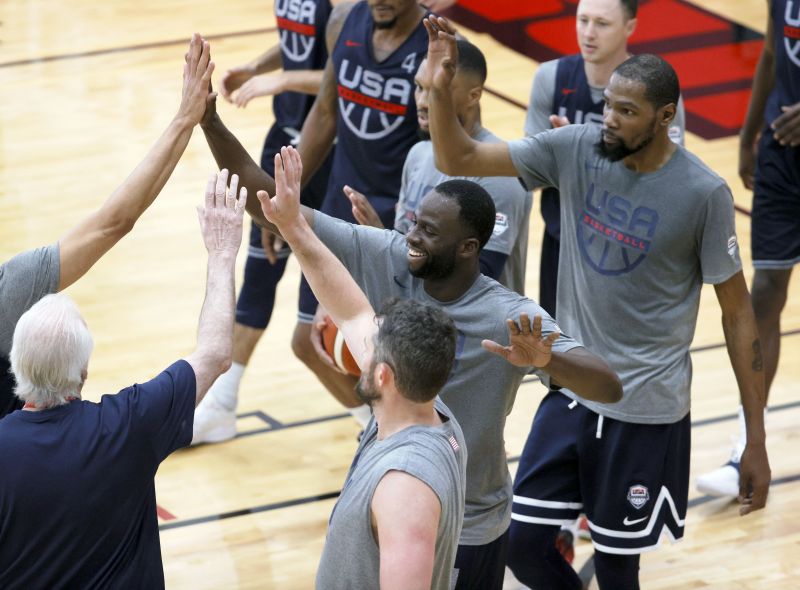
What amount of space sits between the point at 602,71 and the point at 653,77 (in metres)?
1.11

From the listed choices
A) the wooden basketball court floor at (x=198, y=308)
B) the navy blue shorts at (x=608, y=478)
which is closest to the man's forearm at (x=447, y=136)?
the navy blue shorts at (x=608, y=478)

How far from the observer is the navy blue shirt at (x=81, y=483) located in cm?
343

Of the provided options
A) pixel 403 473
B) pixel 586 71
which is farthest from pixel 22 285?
pixel 586 71

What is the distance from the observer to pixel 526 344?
375cm

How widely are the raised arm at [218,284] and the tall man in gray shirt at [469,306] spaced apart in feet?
1.26

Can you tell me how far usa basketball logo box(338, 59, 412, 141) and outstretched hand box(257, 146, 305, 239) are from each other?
204 cm

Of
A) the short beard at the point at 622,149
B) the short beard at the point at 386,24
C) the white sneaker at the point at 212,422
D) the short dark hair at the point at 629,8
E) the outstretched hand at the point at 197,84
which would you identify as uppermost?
the outstretched hand at the point at 197,84

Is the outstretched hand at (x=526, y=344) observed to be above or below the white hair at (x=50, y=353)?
below

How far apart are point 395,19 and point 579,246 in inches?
63.6

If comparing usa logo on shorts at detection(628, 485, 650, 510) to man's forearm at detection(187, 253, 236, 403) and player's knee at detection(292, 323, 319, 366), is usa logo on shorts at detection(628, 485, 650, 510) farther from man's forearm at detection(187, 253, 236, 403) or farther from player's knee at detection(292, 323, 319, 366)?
player's knee at detection(292, 323, 319, 366)

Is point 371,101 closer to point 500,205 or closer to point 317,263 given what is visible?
point 500,205

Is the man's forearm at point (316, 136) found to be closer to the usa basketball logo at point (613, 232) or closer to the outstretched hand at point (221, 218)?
the usa basketball logo at point (613, 232)

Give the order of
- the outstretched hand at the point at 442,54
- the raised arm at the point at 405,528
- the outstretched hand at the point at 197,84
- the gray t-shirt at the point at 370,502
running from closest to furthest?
the raised arm at the point at 405,528
the gray t-shirt at the point at 370,502
the outstretched hand at the point at 197,84
the outstretched hand at the point at 442,54

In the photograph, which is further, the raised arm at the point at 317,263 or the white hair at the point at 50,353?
the raised arm at the point at 317,263
